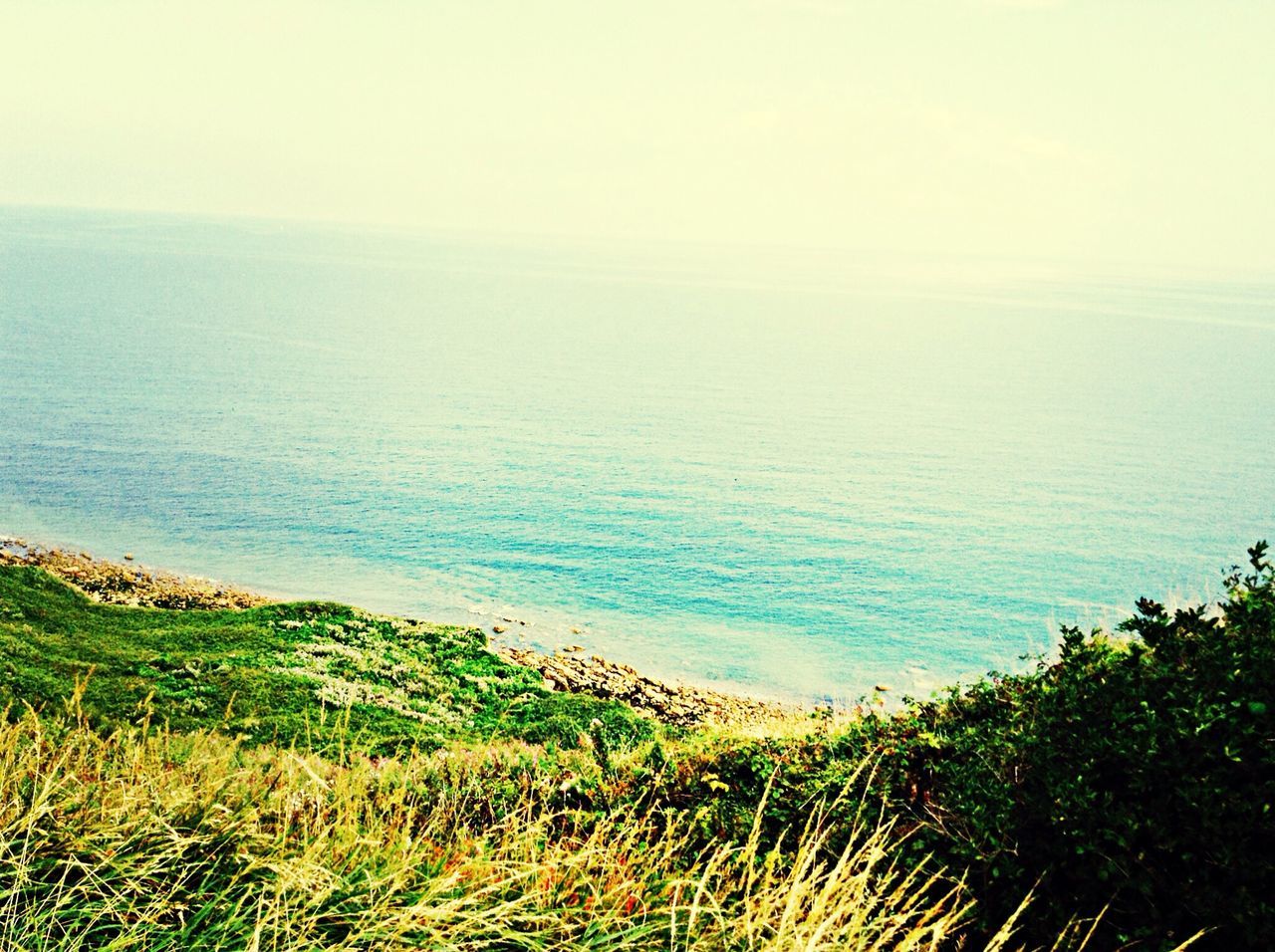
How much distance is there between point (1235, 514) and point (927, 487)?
1821cm

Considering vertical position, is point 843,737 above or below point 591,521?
above

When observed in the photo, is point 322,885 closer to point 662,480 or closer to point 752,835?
point 752,835

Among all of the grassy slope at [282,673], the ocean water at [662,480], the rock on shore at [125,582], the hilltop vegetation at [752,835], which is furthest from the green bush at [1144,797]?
the rock on shore at [125,582]

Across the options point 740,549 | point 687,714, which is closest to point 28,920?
point 687,714

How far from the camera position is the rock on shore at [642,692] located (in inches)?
1045

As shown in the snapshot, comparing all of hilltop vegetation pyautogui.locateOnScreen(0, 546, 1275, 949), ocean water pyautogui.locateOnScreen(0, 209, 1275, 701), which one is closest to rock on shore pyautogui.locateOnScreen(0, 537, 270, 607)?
ocean water pyautogui.locateOnScreen(0, 209, 1275, 701)

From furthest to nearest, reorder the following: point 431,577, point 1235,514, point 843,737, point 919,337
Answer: point 919,337 → point 1235,514 → point 431,577 → point 843,737

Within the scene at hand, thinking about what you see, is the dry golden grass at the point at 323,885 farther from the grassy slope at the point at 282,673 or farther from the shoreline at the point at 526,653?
the shoreline at the point at 526,653

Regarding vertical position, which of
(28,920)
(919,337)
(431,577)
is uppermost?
(919,337)

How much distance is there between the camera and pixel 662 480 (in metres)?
57.2

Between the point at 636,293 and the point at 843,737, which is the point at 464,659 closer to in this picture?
the point at 843,737

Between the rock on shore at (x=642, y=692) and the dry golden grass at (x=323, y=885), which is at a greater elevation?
the dry golden grass at (x=323, y=885)

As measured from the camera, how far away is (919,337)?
13912cm

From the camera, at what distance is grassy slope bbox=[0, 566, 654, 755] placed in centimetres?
1812
